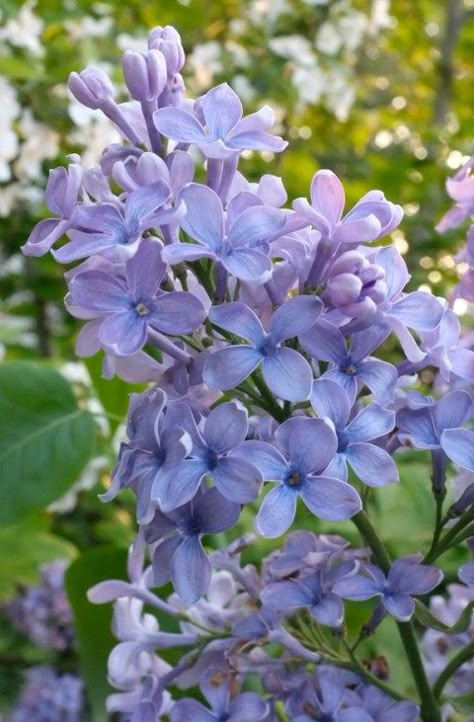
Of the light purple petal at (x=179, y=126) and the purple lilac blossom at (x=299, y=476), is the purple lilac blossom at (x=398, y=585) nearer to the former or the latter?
the purple lilac blossom at (x=299, y=476)

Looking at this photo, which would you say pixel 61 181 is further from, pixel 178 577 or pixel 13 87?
pixel 13 87

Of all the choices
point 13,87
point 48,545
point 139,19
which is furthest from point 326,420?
point 139,19

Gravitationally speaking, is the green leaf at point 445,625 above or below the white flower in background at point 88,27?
above

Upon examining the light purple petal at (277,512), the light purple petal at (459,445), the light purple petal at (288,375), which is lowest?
the light purple petal at (277,512)

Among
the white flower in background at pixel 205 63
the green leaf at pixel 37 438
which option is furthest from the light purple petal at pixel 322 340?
the white flower in background at pixel 205 63

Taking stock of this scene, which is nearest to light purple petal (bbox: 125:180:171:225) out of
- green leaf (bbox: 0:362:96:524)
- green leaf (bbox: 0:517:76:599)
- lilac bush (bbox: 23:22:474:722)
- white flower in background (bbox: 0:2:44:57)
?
lilac bush (bbox: 23:22:474:722)

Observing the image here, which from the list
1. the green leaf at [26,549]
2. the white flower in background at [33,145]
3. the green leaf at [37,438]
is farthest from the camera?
the white flower in background at [33,145]

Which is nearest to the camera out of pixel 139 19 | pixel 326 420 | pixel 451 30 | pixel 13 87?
pixel 326 420

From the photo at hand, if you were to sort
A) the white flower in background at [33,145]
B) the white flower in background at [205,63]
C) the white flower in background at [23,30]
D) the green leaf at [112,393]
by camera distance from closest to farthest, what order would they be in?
1. the green leaf at [112,393]
2. the white flower in background at [23,30]
3. the white flower in background at [33,145]
4. the white flower in background at [205,63]
